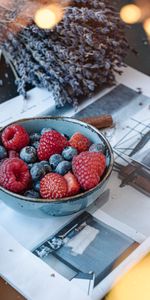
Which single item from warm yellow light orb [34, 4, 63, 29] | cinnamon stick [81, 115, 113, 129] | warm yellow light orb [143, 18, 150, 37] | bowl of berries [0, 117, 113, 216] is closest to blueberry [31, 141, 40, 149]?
bowl of berries [0, 117, 113, 216]

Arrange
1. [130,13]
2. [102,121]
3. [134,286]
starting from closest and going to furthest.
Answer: [134,286]
[102,121]
[130,13]

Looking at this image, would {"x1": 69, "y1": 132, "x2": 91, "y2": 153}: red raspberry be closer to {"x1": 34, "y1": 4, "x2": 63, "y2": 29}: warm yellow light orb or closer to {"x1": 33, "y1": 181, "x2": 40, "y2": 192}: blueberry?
{"x1": 33, "y1": 181, "x2": 40, "y2": 192}: blueberry

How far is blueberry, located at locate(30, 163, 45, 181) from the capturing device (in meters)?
0.58

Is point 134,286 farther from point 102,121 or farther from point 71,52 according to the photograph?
point 71,52

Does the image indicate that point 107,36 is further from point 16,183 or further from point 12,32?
point 16,183

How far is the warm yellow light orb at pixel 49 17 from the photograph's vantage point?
789mm

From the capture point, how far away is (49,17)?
0.79m

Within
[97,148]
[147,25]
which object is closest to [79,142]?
[97,148]

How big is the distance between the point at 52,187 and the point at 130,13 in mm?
585

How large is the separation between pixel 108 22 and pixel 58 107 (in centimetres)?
15

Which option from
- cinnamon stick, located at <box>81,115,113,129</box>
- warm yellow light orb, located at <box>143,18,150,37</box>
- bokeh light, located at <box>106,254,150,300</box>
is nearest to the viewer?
bokeh light, located at <box>106,254,150,300</box>

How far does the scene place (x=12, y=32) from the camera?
0.81 metres

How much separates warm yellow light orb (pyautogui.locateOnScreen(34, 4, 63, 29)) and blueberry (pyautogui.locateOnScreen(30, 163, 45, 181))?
28 centimetres

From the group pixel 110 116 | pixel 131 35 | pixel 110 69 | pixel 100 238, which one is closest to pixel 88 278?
pixel 100 238
